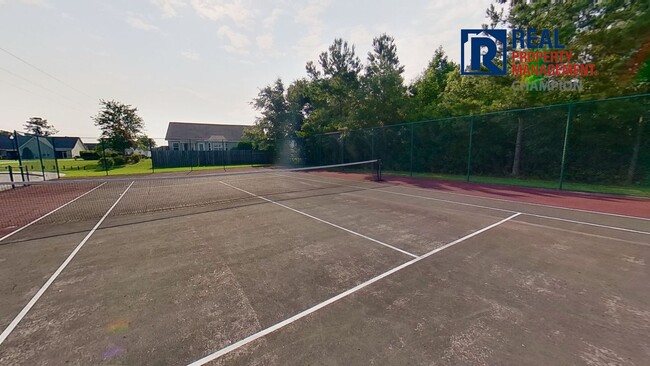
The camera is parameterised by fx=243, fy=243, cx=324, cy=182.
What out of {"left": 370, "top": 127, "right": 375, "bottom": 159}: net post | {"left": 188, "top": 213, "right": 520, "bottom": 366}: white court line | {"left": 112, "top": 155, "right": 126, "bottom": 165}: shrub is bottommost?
{"left": 188, "top": 213, "right": 520, "bottom": 366}: white court line

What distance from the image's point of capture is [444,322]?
272 centimetres

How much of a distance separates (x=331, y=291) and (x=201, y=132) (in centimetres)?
5277

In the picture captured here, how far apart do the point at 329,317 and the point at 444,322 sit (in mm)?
1297

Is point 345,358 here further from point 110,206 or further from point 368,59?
point 368,59

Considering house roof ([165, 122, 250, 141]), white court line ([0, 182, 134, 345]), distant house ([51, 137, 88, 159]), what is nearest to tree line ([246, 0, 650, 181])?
white court line ([0, 182, 134, 345])

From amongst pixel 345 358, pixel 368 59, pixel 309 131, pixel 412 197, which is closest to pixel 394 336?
pixel 345 358

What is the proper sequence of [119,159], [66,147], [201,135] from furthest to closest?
[66,147] → [201,135] → [119,159]

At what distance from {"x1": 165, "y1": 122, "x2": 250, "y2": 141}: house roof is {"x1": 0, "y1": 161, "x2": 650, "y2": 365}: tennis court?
44.4 meters

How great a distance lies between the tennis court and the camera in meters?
2.38

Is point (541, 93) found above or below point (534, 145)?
above

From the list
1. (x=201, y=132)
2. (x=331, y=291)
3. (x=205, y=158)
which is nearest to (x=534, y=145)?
(x=331, y=291)

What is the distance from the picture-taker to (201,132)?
1911 inches

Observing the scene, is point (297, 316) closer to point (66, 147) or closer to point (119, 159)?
point (119, 159)

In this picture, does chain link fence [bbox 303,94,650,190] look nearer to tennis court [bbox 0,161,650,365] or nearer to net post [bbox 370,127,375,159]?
net post [bbox 370,127,375,159]
